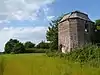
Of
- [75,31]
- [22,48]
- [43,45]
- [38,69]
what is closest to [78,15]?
[75,31]

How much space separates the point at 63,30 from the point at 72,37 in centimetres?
245

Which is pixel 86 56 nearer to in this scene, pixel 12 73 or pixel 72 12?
pixel 12 73

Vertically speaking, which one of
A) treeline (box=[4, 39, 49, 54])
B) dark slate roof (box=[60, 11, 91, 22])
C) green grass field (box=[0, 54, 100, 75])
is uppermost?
dark slate roof (box=[60, 11, 91, 22])

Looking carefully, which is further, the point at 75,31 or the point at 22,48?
the point at 22,48

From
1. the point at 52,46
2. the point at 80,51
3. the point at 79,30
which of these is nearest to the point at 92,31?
the point at 79,30

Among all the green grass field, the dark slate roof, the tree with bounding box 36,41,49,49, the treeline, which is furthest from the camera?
the tree with bounding box 36,41,49,49

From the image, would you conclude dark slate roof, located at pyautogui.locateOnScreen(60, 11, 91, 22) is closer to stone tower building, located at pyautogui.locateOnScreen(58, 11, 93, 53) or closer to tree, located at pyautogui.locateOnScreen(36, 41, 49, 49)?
stone tower building, located at pyautogui.locateOnScreen(58, 11, 93, 53)

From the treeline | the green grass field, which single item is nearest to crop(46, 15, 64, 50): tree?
the treeline

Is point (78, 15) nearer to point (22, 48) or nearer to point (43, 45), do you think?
point (22, 48)

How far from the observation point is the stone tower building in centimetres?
Result: 3558

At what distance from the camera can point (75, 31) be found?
35625 millimetres

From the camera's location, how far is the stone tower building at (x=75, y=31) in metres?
35.6

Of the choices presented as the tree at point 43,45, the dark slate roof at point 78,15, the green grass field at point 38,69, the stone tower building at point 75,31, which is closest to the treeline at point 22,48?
the tree at point 43,45

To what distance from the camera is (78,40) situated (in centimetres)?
3550
